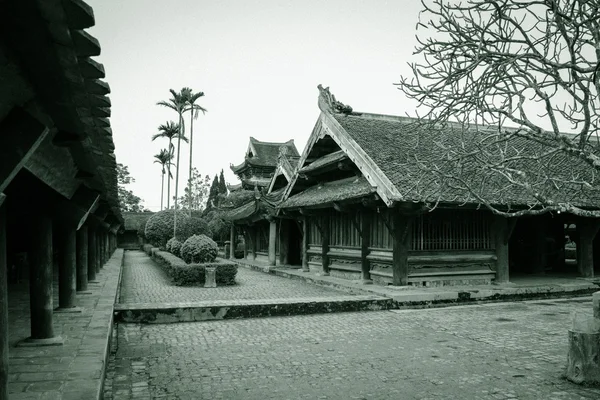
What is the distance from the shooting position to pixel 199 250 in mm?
18500

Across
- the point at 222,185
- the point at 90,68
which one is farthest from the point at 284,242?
the point at 222,185

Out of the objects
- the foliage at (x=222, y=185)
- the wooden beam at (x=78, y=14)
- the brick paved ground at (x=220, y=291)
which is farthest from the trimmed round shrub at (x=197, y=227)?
the wooden beam at (x=78, y=14)

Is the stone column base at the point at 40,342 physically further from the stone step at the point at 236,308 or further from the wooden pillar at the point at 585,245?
the wooden pillar at the point at 585,245

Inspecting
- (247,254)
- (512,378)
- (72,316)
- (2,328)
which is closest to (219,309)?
(72,316)

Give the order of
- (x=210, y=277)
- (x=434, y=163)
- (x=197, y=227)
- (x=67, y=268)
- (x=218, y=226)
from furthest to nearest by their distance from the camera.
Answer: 1. (x=218, y=226)
2. (x=197, y=227)
3. (x=210, y=277)
4. (x=434, y=163)
5. (x=67, y=268)

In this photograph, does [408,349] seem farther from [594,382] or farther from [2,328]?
[2,328]

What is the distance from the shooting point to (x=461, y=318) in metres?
11.1

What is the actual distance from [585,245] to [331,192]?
27.5 feet

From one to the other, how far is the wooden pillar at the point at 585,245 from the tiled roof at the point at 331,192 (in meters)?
7.25

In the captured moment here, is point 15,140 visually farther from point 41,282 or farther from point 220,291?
point 220,291

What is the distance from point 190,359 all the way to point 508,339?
211 inches

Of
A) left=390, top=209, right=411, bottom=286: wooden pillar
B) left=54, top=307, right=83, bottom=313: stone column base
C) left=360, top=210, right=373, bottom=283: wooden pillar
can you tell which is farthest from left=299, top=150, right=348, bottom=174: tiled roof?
left=54, top=307, right=83, bottom=313: stone column base

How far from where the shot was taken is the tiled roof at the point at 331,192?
48.1 feet

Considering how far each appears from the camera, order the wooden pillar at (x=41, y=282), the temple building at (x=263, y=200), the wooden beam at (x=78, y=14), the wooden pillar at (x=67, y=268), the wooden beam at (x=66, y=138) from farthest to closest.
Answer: the temple building at (x=263, y=200), the wooden pillar at (x=67, y=268), the wooden pillar at (x=41, y=282), the wooden beam at (x=66, y=138), the wooden beam at (x=78, y=14)
